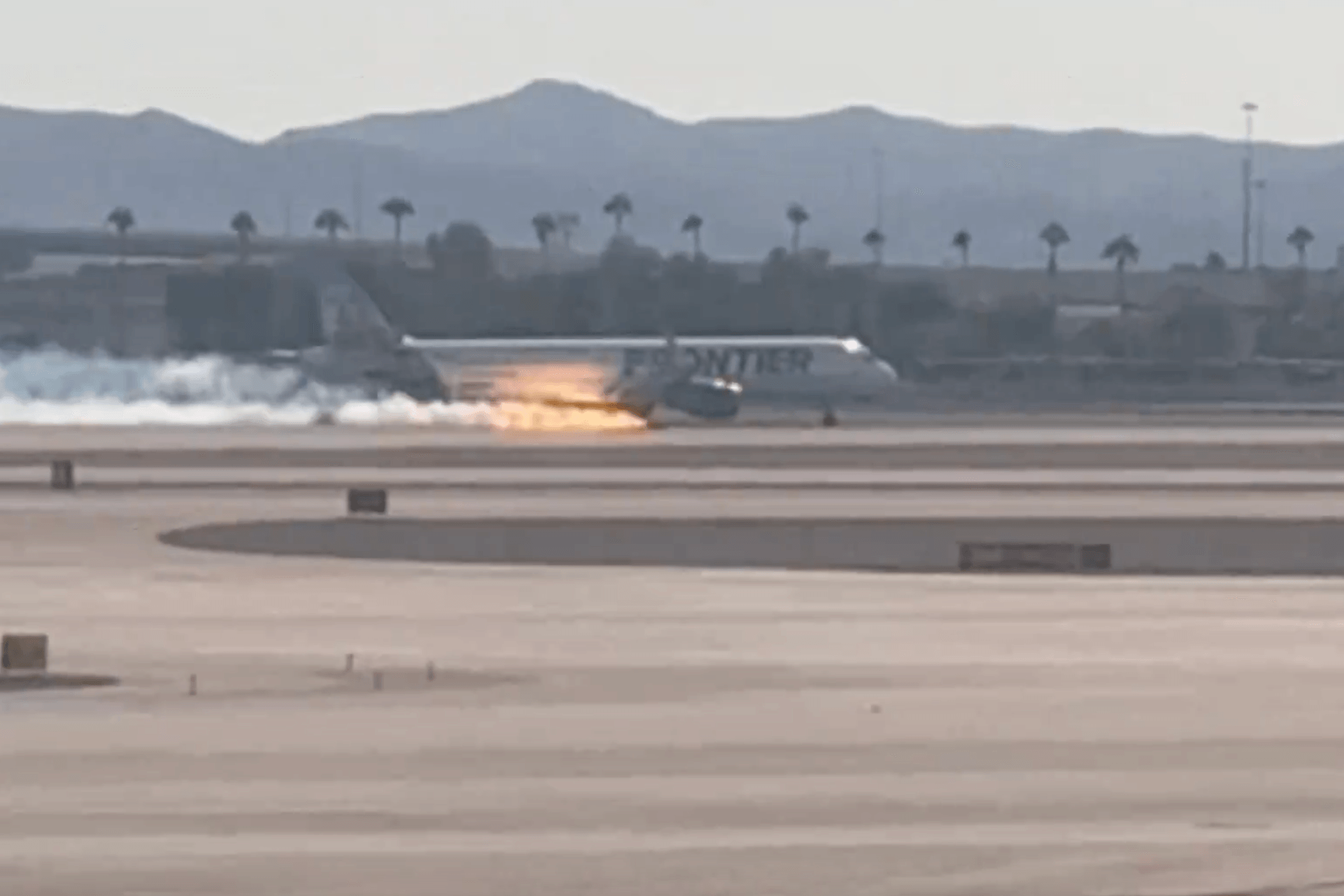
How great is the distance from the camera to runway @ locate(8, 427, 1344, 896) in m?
27.3

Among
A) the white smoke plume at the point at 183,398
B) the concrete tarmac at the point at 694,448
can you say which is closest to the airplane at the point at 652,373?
the white smoke plume at the point at 183,398

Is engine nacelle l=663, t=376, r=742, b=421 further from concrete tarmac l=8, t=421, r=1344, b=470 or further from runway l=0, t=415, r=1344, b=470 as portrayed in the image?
concrete tarmac l=8, t=421, r=1344, b=470

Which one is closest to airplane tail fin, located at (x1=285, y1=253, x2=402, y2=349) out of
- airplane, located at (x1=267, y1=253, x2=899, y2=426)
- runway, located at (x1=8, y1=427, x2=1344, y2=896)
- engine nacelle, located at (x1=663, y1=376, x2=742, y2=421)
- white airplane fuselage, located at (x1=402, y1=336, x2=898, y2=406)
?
airplane, located at (x1=267, y1=253, x2=899, y2=426)

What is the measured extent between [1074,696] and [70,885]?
16820 millimetres

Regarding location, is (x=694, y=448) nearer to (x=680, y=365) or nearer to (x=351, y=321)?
(x=680, y=365)

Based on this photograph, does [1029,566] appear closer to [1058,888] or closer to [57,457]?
[1058,888]

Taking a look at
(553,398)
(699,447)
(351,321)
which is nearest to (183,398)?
(553,398)

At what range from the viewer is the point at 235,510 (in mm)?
83812

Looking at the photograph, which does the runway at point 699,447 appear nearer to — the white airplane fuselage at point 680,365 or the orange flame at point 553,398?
the orange flame at point 553,398

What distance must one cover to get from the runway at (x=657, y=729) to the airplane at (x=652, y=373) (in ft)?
311

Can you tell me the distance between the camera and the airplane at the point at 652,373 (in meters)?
168

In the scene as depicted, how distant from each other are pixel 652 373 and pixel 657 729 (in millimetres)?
132216

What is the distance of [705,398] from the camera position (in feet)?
542

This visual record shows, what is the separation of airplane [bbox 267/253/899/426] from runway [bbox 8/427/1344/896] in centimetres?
9482
